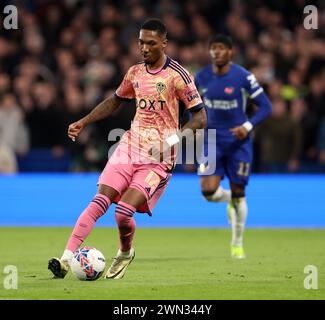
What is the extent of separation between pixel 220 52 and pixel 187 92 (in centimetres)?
268

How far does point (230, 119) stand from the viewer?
11.7m

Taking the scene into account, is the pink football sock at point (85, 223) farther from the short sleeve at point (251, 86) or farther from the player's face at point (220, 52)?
the short sleeve at point (251, 86)

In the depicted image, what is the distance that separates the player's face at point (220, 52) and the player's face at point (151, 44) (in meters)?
2.71

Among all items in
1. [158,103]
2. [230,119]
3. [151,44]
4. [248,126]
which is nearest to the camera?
[151,44]

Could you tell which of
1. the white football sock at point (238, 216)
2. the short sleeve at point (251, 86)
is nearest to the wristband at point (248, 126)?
the short sleeve at point (251, 86)

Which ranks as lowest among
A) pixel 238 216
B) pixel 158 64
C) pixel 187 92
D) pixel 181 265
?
pixel 181 265

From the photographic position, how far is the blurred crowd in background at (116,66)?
16.4m

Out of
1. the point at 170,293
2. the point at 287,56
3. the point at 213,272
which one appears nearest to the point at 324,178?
the point at 287,56

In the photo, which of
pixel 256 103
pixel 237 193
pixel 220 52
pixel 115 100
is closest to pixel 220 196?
pixel 237 193

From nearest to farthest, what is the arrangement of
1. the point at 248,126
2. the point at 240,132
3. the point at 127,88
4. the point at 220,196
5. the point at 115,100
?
1. the point at 127,88
2. the point at 115,100
3. the point at 240,132
4. the point at 248,126
5. the point at 220,196

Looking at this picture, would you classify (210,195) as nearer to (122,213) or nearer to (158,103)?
(158,103)

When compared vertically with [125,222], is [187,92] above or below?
above

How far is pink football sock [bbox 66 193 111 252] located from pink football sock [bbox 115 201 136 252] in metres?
0.15
